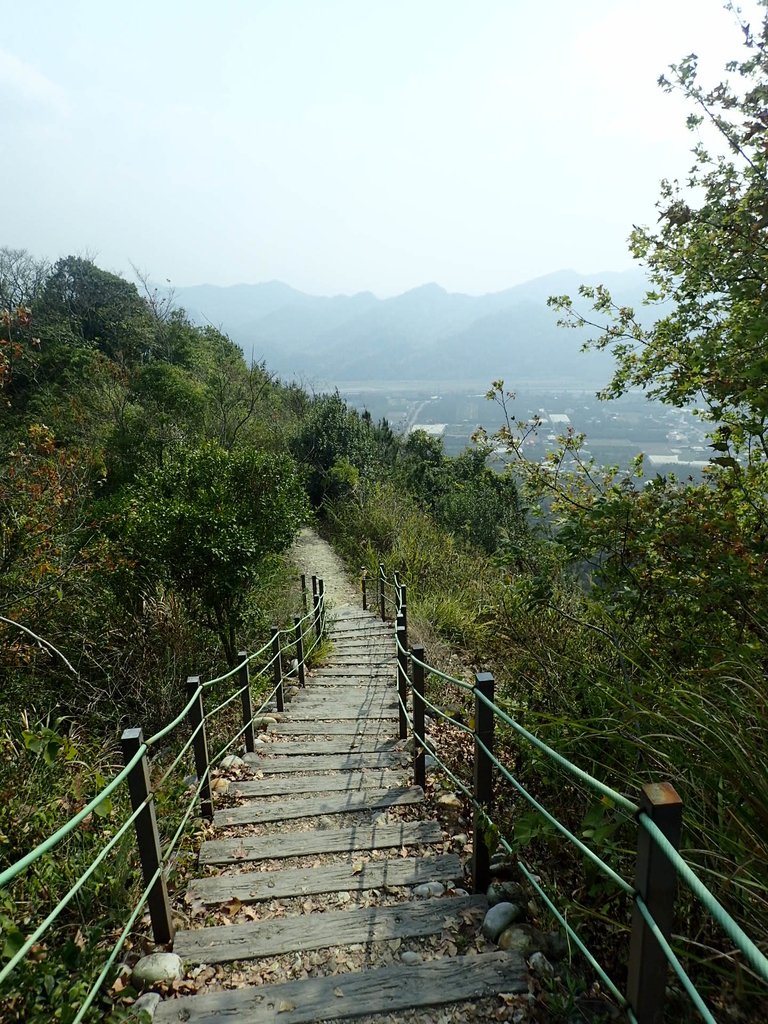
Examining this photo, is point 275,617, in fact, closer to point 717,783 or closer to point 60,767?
point 60,767

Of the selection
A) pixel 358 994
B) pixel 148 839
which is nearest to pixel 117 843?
pixel 148 839

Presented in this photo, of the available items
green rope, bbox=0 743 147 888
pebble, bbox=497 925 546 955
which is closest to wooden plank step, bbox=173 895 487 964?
pebble, bbox=497 925 546 955

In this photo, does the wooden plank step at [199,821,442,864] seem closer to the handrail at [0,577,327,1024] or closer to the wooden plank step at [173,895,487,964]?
the handrail at [0,577,327,1024]

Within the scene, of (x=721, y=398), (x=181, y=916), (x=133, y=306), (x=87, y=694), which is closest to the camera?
(x=181, y=916)

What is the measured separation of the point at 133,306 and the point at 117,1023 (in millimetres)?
39458

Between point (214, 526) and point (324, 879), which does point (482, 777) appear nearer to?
point (324, 879)

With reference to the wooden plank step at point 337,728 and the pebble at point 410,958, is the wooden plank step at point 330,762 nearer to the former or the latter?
the wooden plank step at point 337,728

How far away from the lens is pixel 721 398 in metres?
3.29

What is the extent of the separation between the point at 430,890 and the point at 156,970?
4.04 feet

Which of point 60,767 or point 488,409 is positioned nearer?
point 60,767

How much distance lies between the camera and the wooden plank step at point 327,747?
455 centimetres


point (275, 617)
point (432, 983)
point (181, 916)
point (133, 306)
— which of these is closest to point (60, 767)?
point (181, 916)

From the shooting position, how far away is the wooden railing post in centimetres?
435

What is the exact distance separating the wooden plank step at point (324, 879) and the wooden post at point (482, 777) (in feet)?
0.77
